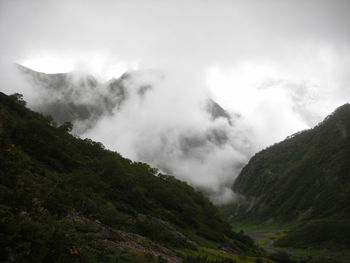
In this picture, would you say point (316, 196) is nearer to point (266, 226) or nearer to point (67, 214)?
point (266, 226)

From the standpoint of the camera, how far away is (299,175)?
186750mm

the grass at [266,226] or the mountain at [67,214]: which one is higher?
the grass at [266,226]

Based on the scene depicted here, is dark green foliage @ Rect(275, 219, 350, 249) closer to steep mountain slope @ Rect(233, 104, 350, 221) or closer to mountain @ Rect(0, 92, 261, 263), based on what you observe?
steep mountain slope @ Rect(233, 104, 350, 221)

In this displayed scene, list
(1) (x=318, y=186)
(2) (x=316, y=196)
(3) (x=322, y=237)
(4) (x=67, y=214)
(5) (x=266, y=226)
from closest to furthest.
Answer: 1. (4) (x=67, y=214)
2. (3) (x=322, y=237)
3. (2) (x=316, y=196)
4. (1) (x=318, y=186)
5. (5) (x=266, y=226)

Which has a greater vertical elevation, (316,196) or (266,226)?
(316,196)

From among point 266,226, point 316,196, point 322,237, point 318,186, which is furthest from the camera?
point 266,226

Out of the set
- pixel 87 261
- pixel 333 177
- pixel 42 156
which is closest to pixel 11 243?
pixel 87 261

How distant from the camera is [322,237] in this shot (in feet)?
297

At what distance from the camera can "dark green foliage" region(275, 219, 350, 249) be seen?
82562 mm

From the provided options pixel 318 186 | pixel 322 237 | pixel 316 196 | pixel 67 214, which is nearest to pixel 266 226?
pixel 316 196

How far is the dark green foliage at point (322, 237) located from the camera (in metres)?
82.6

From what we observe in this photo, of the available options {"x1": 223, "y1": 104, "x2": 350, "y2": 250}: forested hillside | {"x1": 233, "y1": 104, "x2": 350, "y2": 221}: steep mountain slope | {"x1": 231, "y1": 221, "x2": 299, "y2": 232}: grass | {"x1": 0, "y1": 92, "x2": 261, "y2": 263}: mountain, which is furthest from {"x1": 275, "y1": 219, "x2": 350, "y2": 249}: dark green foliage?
{"x1": 231, "y1": 221, "x2": 299, "y2": 232}: grass

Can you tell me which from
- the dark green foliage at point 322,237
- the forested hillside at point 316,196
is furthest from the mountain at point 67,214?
the forested hillside at point 316,196

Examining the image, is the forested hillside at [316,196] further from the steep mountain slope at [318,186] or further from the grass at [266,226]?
the grass at [266,226]
